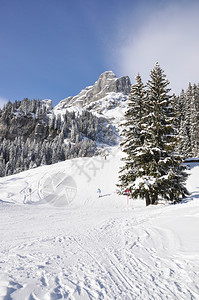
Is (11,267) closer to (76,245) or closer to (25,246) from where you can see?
(25,246)

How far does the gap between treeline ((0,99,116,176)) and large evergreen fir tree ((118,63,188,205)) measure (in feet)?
288

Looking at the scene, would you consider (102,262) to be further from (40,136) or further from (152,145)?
(40,136)

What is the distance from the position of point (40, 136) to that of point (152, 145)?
454ft

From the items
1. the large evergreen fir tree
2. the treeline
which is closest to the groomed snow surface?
the large evergreen fir tree

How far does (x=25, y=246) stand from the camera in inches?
192

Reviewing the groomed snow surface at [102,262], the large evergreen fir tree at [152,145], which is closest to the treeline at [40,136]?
the large evergreen fir tree at [152,145]

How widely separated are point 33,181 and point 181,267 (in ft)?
85.0

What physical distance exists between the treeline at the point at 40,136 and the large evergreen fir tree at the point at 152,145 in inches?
3458

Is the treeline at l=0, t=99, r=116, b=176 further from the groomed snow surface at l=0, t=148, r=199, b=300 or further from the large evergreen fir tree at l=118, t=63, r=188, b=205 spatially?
the groomed snow surface at l=0, t=148, r=199, b=300

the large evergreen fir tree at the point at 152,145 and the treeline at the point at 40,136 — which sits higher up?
the treeline at the point at 40,136

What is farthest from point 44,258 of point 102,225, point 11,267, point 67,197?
point 67,197

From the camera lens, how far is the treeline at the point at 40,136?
102812 millimetres

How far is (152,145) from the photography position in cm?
1311

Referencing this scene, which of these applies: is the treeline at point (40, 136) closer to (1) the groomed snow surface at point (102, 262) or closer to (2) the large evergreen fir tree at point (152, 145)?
(2) the large evergreen fir tree at point (152, 145)
